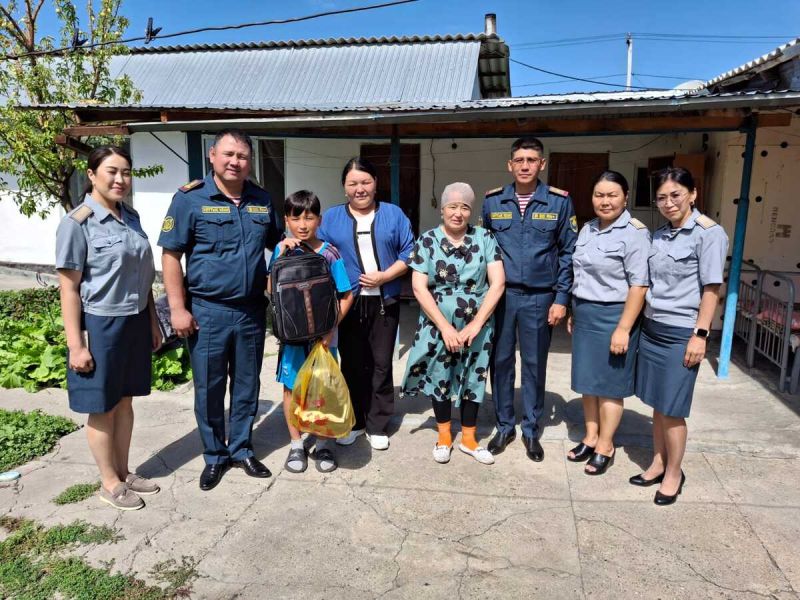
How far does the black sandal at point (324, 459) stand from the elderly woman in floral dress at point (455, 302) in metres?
0.59

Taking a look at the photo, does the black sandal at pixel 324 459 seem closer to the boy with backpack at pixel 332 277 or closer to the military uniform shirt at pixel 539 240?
the boy with backpack at pixel 332 277

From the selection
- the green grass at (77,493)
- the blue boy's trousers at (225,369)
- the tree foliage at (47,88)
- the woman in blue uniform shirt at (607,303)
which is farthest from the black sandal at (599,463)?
the tree foliage at (47,88)

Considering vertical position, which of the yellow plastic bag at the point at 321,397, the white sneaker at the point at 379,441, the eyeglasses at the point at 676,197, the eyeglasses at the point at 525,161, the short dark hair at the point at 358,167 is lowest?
the white sneaker at the point at 379,441

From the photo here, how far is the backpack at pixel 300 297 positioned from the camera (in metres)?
2.91

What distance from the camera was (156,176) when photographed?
29.9 ft

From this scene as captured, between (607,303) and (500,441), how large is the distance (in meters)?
1.08

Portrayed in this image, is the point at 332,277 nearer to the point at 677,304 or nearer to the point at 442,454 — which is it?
the point at 442,454

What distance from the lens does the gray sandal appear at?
128 inches

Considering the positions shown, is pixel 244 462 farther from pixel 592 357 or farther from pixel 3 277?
pixel 3 277

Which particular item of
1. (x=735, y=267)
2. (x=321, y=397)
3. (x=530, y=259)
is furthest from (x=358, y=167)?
(x=735, y=267)

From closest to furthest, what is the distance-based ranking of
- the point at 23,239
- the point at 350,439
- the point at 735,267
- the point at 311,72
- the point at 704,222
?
the point at 704,222 < the point at 350,439 < the point at 735,267 < the point at 23,239 < the point at 311,72

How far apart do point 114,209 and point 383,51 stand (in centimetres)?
956

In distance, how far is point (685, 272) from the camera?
273 centimetres

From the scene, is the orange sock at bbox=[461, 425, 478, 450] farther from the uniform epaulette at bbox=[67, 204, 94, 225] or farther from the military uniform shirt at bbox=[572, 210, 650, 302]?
the uniform epaulette at bbox=[67, 204, 94, 225]
